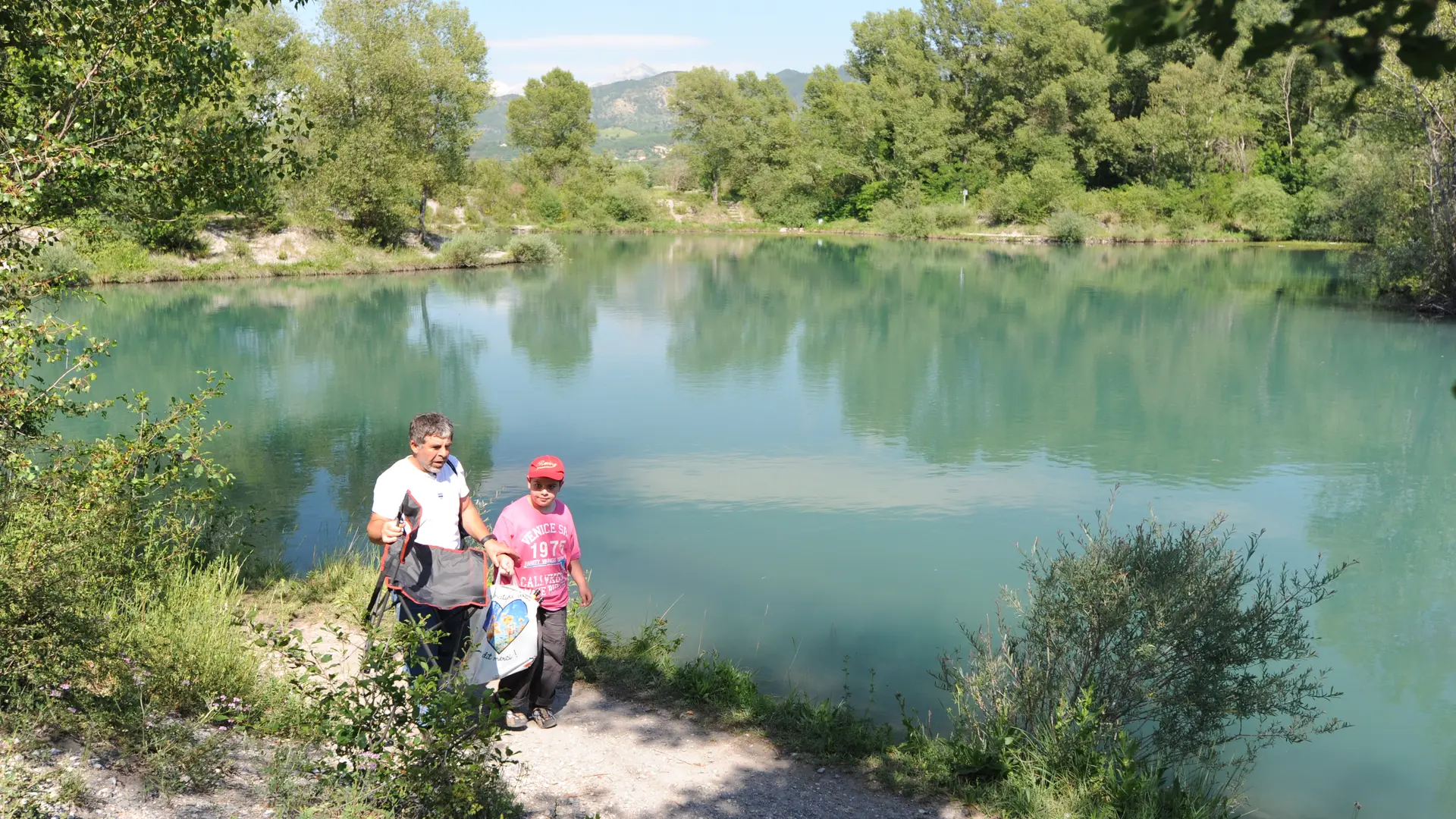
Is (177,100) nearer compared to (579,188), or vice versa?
(177,100)

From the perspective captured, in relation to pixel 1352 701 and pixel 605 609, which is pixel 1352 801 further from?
pixel 605 609

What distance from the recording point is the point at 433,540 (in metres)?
4.89

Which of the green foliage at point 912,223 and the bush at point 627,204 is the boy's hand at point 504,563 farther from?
the bush at point 627,204

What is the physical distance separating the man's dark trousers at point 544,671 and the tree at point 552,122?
242 feet

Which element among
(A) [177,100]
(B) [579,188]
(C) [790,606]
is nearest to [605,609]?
(C) [790,606]

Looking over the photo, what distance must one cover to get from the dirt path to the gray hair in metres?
1.45

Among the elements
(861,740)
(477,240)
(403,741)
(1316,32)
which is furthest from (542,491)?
(477,240)

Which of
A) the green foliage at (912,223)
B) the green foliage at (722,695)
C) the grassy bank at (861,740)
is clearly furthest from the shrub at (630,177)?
the green foliage at (722,695)

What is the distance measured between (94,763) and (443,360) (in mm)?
17057

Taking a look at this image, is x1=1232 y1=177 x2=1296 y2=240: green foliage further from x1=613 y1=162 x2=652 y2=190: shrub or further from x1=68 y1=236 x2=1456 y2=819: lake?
x1=613 y1=162 x2=652 y2=190: shrub

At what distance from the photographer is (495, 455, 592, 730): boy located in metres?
5.23

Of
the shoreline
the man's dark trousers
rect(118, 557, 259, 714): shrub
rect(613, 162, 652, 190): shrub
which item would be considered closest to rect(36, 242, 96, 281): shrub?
the shoreline

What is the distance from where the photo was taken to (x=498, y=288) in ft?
106

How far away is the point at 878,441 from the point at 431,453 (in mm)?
10258
